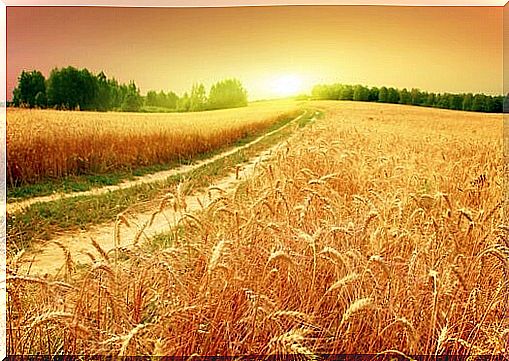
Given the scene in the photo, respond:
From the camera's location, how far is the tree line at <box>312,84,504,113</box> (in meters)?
3.92

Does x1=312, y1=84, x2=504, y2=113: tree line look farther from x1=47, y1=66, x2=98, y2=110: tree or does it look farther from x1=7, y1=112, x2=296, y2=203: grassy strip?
x1=47, y1=66, x2=98, y2=110: tree

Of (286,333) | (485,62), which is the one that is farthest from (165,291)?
(485,62)

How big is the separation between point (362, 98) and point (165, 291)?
1.43m

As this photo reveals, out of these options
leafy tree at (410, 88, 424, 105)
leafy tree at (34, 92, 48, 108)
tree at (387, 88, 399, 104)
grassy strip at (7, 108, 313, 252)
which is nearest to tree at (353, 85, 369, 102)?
tree at (387, 88, 399, 104)

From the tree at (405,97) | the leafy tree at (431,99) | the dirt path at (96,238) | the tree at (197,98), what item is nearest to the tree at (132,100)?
the tree at (197,98)

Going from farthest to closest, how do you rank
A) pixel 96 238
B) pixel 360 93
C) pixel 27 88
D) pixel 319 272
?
pixel 360 93, pixel 27 88, pixel 96 238, pixel 319 272

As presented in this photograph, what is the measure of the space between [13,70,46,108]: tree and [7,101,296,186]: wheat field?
0.15 ft

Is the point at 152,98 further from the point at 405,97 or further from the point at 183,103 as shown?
the point at 405,97

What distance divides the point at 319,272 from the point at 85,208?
1.20m

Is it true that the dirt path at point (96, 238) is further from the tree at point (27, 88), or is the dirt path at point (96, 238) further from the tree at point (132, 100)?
the tree at point (27, 88)

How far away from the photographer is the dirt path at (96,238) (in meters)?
3.69

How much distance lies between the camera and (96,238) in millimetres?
3736

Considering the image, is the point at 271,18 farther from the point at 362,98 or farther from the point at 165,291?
the point at 165,291

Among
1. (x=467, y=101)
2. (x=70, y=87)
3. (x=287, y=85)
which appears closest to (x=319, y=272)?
(x=287, y=85)
